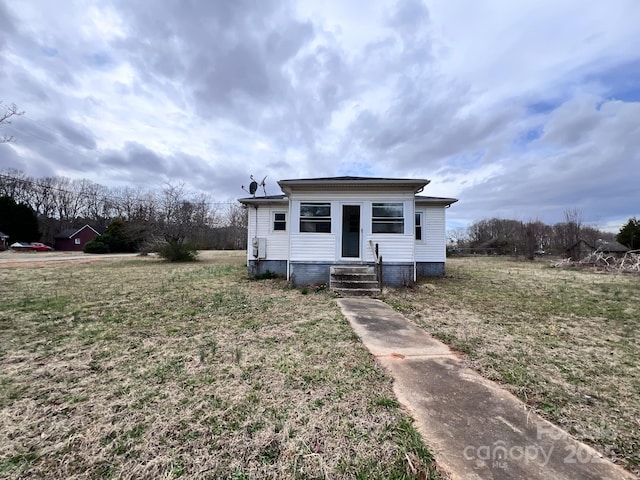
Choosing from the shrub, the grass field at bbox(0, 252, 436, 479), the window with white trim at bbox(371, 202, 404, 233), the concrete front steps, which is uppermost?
the window with white trim at bbox(371, 202, 404, 233)

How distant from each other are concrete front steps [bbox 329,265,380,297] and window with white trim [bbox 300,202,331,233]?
1385 mm

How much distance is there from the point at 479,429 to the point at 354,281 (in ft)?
18.5

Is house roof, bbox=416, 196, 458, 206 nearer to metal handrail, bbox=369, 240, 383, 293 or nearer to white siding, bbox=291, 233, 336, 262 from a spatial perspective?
metal handrail, bbox=369, 240, 383, 293

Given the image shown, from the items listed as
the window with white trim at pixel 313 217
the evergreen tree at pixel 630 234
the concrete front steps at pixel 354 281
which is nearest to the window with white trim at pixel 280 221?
the window with white trim at pixel 313 217

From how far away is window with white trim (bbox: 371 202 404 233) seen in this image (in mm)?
8367

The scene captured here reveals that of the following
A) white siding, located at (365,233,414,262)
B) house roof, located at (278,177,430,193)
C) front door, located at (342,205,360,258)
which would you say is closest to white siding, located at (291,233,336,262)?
front door, located at (342,205,360,258)

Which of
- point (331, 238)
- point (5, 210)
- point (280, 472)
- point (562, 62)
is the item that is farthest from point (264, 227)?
point (5, 210)

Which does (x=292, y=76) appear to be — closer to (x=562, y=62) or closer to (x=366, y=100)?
(x=366, y=100)

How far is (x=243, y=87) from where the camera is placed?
1284 centimetres

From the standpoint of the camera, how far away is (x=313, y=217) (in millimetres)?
8516

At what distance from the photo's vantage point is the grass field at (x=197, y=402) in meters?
1.67

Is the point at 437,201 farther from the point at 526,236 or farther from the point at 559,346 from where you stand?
the point at 526,236

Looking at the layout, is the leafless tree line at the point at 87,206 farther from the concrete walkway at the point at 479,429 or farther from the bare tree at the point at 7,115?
the concrete walkway at the point at 479,429

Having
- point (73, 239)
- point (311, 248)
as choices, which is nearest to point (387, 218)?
point (311, 248)
